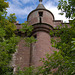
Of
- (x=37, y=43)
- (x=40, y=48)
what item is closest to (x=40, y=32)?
(x=37, y=43)

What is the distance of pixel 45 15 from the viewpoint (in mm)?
14633

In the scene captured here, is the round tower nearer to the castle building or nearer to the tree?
the castle building

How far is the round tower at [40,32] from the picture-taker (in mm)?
11711

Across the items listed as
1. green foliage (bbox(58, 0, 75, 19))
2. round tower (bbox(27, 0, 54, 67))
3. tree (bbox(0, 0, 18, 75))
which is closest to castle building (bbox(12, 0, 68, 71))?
round tower (bbox(27, 0, 54, 67))

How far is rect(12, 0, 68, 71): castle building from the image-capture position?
38.5 ft

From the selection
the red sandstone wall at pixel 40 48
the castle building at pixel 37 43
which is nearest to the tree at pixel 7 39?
the castle building at pixel 37 43

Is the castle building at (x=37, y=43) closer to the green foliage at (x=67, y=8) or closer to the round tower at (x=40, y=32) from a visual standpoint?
the round tower at (x=40, y=32)

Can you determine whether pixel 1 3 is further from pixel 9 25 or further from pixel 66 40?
pixel 66 40

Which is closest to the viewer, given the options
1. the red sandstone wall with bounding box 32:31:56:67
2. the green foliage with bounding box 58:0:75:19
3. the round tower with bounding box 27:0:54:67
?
the green foliage with bounding box 58:0:75:19

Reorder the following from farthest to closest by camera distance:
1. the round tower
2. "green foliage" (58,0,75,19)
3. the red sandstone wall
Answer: the round tower
the red sandstone wall
"green foliage" (58,0,75,19)

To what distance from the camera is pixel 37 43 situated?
41.0 feet

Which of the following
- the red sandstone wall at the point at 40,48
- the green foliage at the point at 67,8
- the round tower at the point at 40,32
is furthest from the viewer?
the round tower at the point at 40,32

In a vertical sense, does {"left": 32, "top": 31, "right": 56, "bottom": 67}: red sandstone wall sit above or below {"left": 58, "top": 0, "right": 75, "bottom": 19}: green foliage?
below

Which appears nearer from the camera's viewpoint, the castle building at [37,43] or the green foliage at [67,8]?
the green foliage at [67,8]
